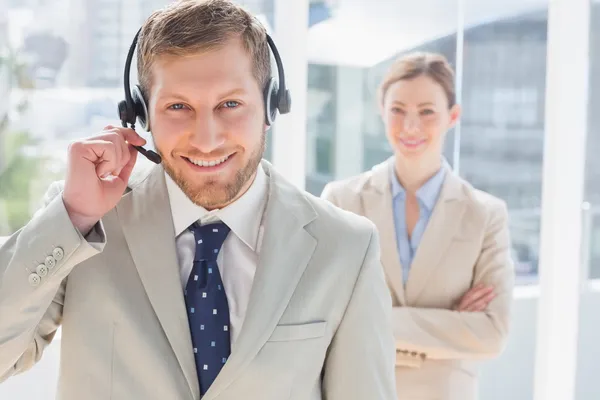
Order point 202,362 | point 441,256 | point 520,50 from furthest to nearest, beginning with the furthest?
1. point 520,50
2. point 441,256
3. point 202,362

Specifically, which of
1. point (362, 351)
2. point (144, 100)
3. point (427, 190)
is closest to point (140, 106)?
point (144, 100)

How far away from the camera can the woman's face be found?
2.71 meters

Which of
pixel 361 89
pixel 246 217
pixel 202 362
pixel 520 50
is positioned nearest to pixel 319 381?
pixel 202 362

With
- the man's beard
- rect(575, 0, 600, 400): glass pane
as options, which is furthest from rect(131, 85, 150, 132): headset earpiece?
rect(575, 0, 600, 400): glass pane

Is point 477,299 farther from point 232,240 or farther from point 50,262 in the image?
point 50,262

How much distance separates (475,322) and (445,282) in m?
0.17

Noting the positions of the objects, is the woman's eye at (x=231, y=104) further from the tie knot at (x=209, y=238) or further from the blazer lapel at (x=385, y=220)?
the blazer lapel at (x=385, y=220)

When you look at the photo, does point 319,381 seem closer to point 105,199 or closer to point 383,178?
point 105,199

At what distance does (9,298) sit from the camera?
53.2 inches

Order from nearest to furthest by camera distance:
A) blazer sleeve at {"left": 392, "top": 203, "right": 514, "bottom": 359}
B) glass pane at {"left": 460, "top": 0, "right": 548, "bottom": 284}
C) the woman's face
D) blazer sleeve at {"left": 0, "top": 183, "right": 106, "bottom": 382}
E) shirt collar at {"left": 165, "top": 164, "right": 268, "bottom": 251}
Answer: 1. blazer sleeve at {"left": 0, "top": 183, "right": 106, "bottom": 382}
2. shirt collar at {"left": 165, "top": 164, "right": 268, "bottom": 251}
3. blazer sleeve at {"left": 392, "top": 203, "right": 514, "bottom": 359}
4. the woman's face
5. glass pane at {"left": 460, "top": 0, "right": 548, "bottom": 284}

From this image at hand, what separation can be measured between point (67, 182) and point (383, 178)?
1535mm

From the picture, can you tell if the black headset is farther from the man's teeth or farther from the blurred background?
the blurred background

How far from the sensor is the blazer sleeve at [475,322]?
2549 millimetres

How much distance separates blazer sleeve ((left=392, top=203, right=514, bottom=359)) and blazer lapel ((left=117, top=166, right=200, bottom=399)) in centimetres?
121
